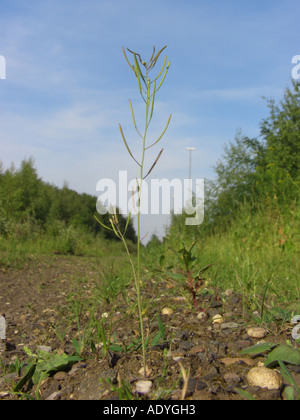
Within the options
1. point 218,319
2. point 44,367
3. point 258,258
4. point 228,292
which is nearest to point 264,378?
point 218,319

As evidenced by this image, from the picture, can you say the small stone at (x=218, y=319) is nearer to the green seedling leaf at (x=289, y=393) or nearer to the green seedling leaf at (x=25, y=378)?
the green seedling leaf at (x=289, y=393)

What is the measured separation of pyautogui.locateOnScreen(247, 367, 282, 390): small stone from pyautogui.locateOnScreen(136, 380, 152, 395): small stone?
36 cm

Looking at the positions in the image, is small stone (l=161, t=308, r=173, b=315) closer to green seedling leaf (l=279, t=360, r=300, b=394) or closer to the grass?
the grass

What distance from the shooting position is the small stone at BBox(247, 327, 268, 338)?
178 centimetres

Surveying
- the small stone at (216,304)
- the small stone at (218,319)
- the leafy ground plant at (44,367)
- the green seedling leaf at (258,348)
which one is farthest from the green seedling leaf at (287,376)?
the small stone at (216,304)

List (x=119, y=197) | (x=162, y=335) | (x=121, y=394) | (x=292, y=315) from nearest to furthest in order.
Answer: (x=121, y=394), (x=119, y=197), (x=162, y=335), (x=292, y=315)

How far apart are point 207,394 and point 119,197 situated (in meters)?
0.77

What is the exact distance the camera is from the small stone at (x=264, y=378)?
134cm

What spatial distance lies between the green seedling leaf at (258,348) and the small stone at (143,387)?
1.40 feet

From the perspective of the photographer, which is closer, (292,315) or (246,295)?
(292,315)

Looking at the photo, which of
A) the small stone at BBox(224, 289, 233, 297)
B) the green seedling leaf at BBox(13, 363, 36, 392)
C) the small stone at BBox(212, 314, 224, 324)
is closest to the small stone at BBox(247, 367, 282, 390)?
the small stone at BBox(212, 314, 224, 324)

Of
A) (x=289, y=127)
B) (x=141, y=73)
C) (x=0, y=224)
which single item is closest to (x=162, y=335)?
(x=141, y=73)
